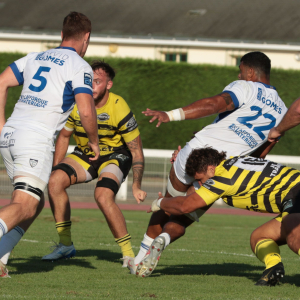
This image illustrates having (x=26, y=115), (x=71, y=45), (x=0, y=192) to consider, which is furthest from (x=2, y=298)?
(x=0, y=192)

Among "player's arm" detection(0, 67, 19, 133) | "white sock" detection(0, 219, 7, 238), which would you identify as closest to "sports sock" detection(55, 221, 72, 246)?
"player's arm" detection(0, 67, 19, 133)

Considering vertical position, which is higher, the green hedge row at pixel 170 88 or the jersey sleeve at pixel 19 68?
the jersey sleeve at pixel 19 68

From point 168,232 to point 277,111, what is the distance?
1.69 meters

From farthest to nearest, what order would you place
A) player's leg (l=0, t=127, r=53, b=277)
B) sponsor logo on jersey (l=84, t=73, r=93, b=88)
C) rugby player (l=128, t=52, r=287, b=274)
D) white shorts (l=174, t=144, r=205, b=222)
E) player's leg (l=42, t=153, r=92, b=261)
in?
player's leg (l=42, t=153, r=92, b=261)
white shorts (l=174, t=144, r=205, b=222)
rugby player (l=128, t=52, r=287, b=274)
sponsor logo on jersey (l=84, t=73, r=93, b=88)
player's leg (l=0, t=127, r=53, b=277)

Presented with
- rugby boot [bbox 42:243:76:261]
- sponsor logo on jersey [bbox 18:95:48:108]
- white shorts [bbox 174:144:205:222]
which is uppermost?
sponsor logo on jersey [bbox 18:95:48:108]

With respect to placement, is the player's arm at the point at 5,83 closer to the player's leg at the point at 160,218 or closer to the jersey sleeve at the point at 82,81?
the jersey sleeve at the point at 82,81

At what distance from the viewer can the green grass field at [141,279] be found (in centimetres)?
456

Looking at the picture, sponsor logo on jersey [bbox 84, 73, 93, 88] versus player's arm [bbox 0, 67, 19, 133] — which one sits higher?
sponsor logo on jersey [bbox 84, 73, 93, 88]

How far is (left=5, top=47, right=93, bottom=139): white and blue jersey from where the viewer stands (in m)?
4.95

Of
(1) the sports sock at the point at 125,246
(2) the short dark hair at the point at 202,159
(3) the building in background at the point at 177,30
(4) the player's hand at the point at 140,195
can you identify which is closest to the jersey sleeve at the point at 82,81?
(2) the short dark hair at the point at 202,159

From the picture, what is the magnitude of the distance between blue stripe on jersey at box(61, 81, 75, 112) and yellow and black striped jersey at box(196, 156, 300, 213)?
142 centimetres

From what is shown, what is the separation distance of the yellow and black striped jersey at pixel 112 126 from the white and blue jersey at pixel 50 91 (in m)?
1.60

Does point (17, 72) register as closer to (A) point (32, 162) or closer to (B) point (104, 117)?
(A) point (32, 162)

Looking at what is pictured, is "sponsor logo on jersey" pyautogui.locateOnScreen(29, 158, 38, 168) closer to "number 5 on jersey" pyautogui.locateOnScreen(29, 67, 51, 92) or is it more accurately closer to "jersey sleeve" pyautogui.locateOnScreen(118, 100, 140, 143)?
"number 5 on jersey" pyautogui.locateOnScreen(29, 67, 51, 92)
